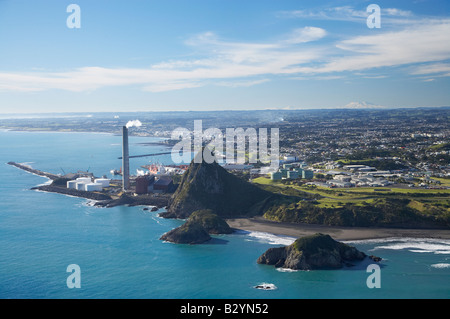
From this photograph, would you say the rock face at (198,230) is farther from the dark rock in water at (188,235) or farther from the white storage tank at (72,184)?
the white storage tank at (72,184)

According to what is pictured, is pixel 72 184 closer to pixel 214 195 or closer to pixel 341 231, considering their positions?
pixel 214 195

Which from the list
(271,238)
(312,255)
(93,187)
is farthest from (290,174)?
(312,255)

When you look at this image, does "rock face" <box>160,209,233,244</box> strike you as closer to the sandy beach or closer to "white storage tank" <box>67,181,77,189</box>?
the sandy beach

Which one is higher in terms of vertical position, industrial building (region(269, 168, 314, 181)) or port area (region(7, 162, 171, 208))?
industrial building (region(269, 168, 314, 181))

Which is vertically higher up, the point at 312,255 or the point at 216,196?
the point at 216,196

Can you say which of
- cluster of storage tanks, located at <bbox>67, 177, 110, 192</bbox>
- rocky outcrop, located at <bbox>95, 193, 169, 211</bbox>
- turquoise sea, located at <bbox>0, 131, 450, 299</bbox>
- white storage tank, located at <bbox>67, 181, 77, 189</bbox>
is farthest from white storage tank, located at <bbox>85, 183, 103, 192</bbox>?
turquoise sea, located at <bbox>0, 131, 450, 299</bbox>


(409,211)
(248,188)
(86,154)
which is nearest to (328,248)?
(409,211)

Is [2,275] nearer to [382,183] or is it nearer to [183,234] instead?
[183,234]
